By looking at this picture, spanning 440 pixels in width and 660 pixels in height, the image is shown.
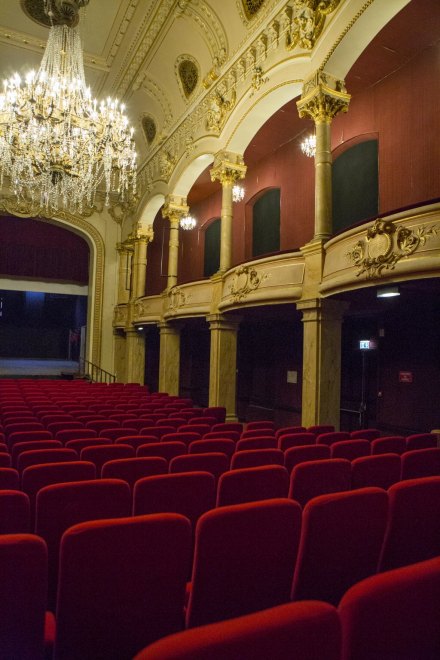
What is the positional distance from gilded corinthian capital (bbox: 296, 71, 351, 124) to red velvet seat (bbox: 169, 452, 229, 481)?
5904 mm

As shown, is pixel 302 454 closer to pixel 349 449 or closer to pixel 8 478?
pixel 349 449

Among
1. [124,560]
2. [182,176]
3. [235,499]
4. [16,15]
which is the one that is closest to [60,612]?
[124,560]

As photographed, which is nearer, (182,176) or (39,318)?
(182,176)

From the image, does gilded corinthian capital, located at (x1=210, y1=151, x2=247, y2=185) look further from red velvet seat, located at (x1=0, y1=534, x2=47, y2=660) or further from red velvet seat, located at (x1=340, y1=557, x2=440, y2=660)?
red velvet seat, located at (x1=340, y1=557, x2=440, y2=660)

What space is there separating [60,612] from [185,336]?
13.0 m

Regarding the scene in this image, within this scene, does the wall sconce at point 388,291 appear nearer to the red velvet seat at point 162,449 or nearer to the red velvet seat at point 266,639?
the red velvet seat at point 162,449

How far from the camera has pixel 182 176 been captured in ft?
37.5

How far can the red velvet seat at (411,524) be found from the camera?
176cm

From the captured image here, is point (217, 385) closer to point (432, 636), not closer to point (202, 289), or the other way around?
point (202, 289)

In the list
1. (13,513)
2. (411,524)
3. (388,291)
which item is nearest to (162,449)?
(13,513)

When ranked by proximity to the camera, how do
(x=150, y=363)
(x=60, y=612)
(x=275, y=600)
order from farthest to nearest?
1. (x=150, y=363)
2. (x=275, y=600)
3. (x=60, y=612)

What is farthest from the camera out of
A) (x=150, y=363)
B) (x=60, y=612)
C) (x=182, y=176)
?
(x=150, y=363)

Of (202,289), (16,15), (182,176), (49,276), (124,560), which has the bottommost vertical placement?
(124,560)

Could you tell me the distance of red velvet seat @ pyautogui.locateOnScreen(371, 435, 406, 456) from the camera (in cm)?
366
